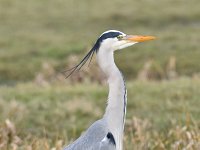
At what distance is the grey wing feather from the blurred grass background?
3.82 ft

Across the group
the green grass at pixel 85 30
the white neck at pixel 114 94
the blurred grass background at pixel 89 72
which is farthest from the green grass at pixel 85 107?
the green grass at pixel 85 30

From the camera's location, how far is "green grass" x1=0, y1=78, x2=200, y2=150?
309 inches

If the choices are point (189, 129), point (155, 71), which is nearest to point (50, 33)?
point (155, 71)

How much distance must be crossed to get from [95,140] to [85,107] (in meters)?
4.00

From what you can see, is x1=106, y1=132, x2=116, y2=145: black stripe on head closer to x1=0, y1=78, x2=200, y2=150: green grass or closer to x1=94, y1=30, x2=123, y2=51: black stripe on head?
x1=94, y1=30, x2=123, y2=51: black stripe on head

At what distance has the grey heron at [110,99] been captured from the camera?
4.41 meters

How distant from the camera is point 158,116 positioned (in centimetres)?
827

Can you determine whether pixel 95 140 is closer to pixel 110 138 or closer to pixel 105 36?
pixel 110 138

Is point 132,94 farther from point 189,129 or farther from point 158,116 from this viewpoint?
point 189,129

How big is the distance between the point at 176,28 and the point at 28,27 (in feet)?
11.7

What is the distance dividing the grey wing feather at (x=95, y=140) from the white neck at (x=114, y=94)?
0.18 ft

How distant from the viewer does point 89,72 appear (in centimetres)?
1108

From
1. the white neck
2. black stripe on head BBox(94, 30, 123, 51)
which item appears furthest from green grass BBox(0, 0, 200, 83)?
black stripe on head BBox(94, 30, 123, 51)

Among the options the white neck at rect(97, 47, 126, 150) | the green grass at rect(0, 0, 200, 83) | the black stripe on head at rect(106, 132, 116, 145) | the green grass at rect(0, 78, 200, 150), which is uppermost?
the white neck at rect(97, 47, 126, 150)
